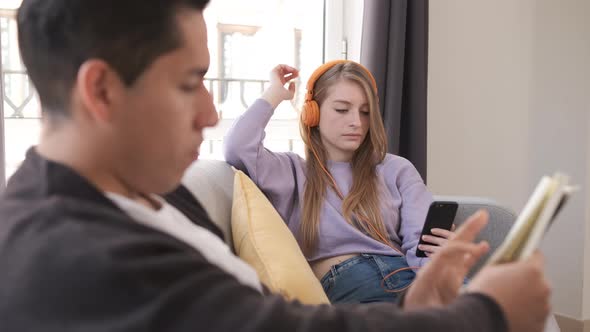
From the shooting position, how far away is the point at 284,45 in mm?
3080

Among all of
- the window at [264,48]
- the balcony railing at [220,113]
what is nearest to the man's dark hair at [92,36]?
the balcony railing at [220,113]

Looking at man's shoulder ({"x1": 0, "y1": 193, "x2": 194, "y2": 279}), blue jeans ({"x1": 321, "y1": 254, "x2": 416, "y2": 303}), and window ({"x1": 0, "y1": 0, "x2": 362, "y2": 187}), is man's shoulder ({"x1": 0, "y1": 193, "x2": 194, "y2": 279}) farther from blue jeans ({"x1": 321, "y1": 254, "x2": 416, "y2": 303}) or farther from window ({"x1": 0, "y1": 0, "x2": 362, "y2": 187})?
window ({"x1": 0, "y1": 0, "x2": 362, "y2": 187})

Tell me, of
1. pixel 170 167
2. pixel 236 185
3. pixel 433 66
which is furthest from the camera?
pixel 433 66

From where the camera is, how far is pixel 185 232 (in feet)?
2.76

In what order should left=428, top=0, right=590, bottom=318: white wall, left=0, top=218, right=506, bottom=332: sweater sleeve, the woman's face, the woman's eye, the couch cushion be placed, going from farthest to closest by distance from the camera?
left=428, top=0, right=590, bottom=318: white wall → the woman's face → the couch cushion → the woman's eye → left=0, top=218, right=506, bottom=332: sweater sleeve

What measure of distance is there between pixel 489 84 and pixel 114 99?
118 inches

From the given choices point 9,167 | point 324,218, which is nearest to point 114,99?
point 324,218

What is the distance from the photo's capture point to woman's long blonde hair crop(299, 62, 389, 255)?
85.7 inches

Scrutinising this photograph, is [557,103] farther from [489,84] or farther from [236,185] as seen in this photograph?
[236,185]

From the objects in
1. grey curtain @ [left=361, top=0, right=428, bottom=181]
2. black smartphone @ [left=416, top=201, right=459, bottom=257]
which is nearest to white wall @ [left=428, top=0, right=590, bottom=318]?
grey curtain @ [left=361, top=0, right=428, bottom=181]

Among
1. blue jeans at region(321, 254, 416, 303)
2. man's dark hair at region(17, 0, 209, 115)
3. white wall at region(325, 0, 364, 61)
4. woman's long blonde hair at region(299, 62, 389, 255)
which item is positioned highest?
white wall at region(325, 0, 364, 61)

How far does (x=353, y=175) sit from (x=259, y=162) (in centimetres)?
32

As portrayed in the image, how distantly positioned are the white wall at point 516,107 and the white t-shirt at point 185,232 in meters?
2.52

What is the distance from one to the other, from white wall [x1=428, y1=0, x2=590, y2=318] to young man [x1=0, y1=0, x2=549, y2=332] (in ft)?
8.50
